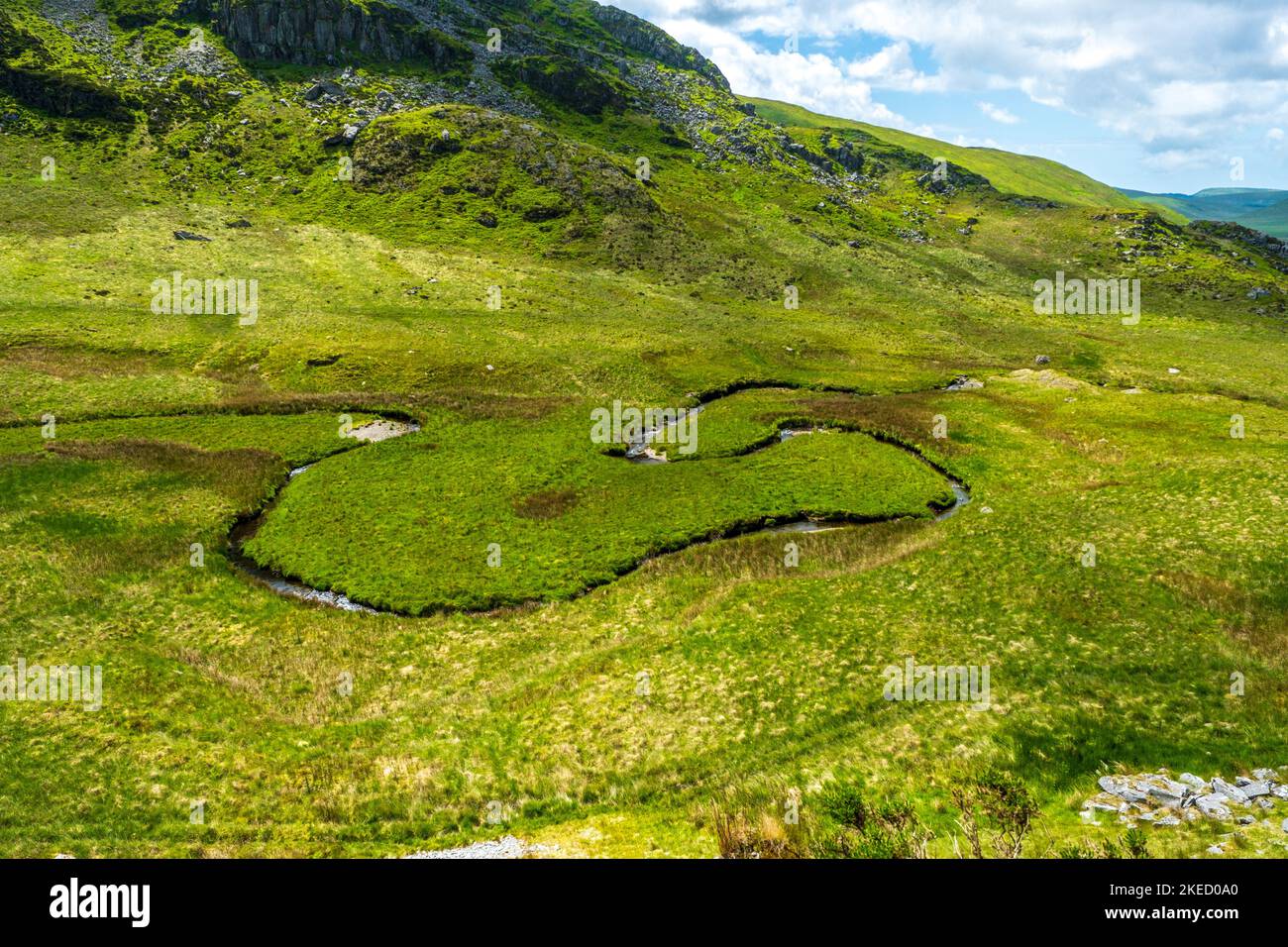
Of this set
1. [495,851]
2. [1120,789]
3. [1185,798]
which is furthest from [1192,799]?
[495,851]

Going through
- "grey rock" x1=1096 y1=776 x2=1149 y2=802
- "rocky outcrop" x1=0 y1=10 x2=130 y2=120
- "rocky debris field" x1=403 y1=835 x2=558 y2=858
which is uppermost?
"rocky outcrop" x1=0 y1=10 x2=130 y2=120

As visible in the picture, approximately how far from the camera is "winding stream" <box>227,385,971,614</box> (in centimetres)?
3447

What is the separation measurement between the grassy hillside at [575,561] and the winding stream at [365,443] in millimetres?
796

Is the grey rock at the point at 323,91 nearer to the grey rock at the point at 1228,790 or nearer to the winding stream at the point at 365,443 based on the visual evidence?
the winding stream at the point at 365,443

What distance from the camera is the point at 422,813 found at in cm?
1911

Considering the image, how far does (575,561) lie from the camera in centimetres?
3853

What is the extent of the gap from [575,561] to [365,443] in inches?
1104

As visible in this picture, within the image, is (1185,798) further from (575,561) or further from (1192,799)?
(575,561)

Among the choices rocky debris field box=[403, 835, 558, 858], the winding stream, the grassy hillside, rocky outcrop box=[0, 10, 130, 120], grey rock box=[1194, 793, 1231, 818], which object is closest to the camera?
grey rock box=[1194, 793, 1231, 818]

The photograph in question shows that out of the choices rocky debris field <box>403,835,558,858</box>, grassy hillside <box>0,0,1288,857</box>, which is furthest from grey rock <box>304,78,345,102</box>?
rocky debris field <box>403,835,558,858</box>

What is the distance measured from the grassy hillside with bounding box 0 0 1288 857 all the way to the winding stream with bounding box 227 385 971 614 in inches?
31.3

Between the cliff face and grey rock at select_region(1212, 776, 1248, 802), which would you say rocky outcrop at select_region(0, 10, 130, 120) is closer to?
the cliff face
